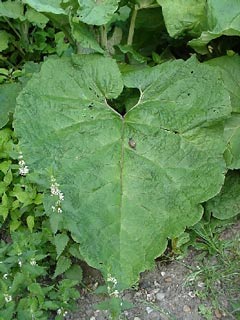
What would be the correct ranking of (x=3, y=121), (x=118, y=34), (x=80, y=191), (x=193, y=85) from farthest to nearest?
(x=118, y=34)
(x=3, y=121)
(x=193, y=85)
(x=80, y=191)

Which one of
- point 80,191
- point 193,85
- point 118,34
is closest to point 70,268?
point 80,191

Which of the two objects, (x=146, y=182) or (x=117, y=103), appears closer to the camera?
(x=146, y=182)

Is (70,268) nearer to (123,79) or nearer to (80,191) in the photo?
(80,191)

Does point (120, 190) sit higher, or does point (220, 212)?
point (120, 190)

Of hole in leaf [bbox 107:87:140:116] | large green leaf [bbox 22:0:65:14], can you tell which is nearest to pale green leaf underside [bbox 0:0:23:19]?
large green leaf [bbox 22:0:65:14]

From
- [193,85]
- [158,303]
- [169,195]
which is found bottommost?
[158,303]

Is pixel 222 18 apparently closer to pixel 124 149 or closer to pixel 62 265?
pixel 124 149

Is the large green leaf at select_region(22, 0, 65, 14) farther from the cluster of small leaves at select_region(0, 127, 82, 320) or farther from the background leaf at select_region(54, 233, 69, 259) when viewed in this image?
the background leaf at select_region(54, 233, 69, 259)

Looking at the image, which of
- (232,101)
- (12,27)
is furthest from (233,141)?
(12,27)
